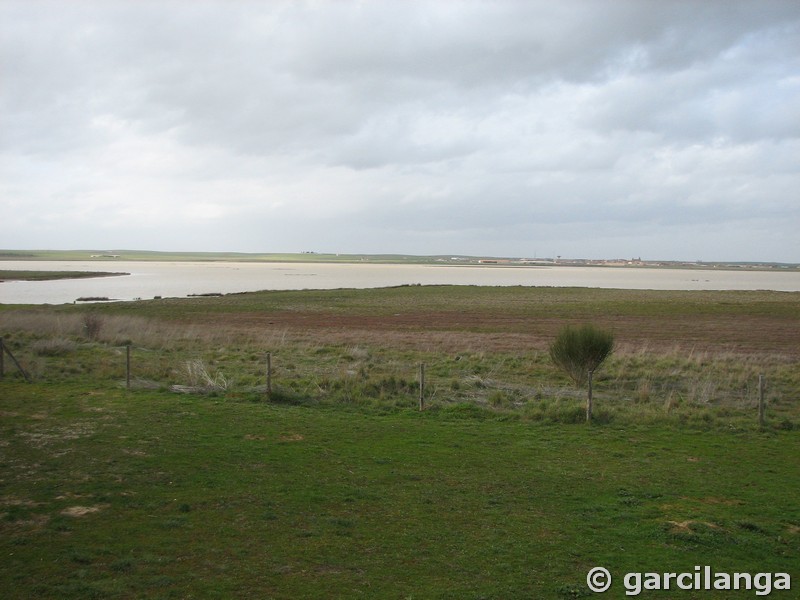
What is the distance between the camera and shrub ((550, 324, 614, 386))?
809 inches

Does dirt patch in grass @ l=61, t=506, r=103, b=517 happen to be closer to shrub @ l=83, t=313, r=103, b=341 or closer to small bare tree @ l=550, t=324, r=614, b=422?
small bare tree @ l=550, t=324, r=614, b=422

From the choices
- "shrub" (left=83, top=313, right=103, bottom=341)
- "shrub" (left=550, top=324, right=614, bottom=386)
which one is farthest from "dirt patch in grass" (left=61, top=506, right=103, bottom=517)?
"shrub" (left=83, top=313, right=103, bottom=341)

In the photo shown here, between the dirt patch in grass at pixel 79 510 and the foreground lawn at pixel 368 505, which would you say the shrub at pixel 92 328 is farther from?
the dirt patch in grass at pixel 79 510

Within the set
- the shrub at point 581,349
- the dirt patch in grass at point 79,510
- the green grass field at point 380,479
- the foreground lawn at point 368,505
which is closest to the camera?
the foreground lawn at point 368,505

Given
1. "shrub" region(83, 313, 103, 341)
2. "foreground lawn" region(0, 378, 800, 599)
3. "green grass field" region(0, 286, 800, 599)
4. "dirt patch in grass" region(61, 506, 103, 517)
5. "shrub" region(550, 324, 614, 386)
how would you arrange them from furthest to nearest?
"shrub" region(83, 313, 103, 341) < "shrub" region(550, 324, 614, 386) < "dirt patch in grass" region(61, 506, 103, 517) < "green grass field" region(0, 286, 800, 599) < "foreground lawn" region(0, 378, 800, 599)

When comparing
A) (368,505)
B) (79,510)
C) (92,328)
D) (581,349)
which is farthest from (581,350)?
(92,328)

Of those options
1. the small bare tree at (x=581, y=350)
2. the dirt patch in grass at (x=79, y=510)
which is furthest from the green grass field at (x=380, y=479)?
the small bare tree at (x=581, y=350)

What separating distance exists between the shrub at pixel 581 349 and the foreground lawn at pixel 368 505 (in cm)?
606

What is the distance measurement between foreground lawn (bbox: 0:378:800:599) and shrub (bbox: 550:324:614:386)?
606 cm

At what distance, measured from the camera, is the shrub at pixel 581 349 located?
20.5 m

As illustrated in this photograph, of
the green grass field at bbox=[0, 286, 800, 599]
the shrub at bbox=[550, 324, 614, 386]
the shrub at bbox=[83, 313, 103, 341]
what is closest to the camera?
the green grass field at bbox=[0, 286, 800, 599]

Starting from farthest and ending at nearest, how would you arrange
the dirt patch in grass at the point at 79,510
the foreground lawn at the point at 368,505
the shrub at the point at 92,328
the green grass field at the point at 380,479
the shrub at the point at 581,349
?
the shrub at the point at 92,328 < the shrub at the point at 581,349 < the dirt patch in grass at the point at 79,510 < the green grass field at the point at 380,479 < the foreground lawn at the point at 368,505

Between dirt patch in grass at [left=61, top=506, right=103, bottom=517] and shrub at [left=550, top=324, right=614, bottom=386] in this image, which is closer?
dirt patch in grass at [left=61, top=506, right=103, bottom=517]

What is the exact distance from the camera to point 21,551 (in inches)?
282
